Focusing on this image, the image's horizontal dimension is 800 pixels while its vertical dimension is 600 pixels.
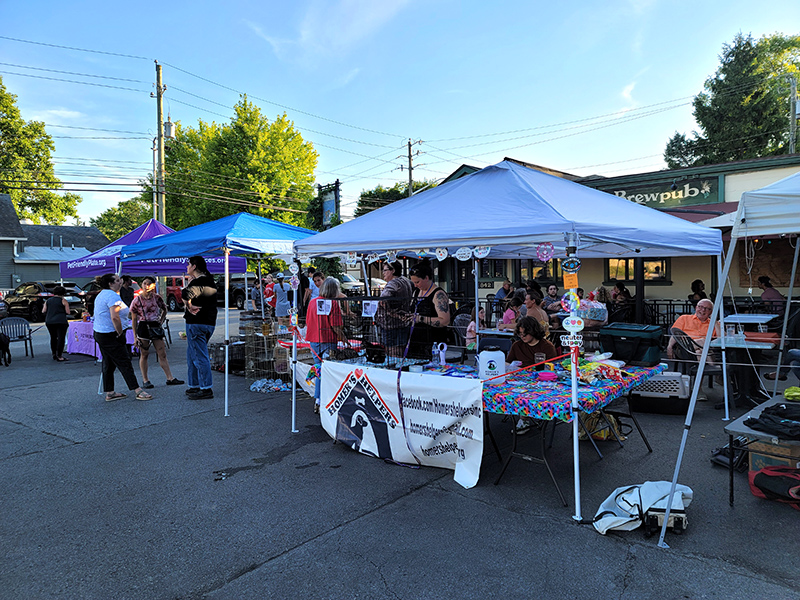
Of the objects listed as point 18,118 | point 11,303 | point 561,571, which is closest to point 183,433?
point 561,571

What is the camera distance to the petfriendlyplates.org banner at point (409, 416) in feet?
13.7

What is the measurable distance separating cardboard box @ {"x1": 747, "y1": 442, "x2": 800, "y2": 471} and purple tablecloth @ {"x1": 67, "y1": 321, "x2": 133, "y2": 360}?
36.8ft

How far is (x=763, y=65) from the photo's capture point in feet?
92.5

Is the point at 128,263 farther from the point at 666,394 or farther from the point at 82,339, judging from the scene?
the point at 666,394

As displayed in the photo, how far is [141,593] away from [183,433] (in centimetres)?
320

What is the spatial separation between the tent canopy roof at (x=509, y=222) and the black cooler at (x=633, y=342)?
1.32 metres

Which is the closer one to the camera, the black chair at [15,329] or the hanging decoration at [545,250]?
the hanging decoration at [545,250]

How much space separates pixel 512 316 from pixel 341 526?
567cm

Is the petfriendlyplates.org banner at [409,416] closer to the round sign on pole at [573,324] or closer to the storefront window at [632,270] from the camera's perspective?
the round sign on pole at [573,324]

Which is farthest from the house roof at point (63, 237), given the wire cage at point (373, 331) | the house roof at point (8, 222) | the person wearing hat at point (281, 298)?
the wire cage at point (373, 331)

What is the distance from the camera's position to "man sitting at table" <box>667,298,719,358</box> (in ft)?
23.6

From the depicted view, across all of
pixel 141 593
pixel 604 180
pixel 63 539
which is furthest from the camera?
pixel 604 180

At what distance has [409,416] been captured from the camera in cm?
455

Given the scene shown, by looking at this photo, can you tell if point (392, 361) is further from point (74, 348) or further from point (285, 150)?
point (285, 150)
